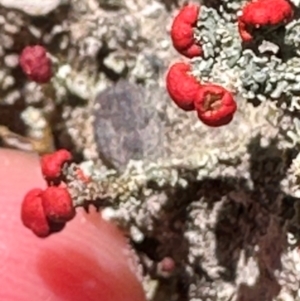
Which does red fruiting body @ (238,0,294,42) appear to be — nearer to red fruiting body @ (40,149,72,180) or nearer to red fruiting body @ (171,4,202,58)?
red fruiting body @ (171,4,202,58)

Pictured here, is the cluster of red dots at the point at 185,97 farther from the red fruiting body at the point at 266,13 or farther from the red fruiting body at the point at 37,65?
the red fruiting body at the point at 37,65

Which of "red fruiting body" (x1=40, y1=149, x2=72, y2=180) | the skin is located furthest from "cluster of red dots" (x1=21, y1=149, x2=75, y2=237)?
the skin

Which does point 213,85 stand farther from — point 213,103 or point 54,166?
point 54,166

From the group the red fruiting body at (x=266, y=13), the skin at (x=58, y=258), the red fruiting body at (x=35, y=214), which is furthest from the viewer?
the skin at (x=58, y=258)

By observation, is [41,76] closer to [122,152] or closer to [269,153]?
[122,152]

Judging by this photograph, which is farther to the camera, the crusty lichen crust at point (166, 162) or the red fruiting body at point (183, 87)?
the crusty lichen crust at point (166, 162)

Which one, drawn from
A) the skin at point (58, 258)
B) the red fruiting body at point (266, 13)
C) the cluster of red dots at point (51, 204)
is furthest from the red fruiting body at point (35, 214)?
the red fruiting body at point (266, 13)

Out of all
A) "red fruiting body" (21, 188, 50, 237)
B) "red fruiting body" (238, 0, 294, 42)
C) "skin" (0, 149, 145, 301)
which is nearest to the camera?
"red fruiting body" (238, 0, 294, 42)

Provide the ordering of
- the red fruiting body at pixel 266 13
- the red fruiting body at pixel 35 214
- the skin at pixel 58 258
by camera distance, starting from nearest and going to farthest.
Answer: the red fruiting body at pixel 266 13 < the red fruiting body at pixel 35 214 < the skin at pixel 58 258
